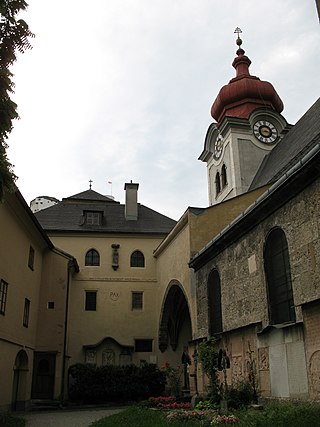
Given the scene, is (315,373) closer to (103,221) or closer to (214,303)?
(214,303)

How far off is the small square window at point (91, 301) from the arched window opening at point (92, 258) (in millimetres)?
1725

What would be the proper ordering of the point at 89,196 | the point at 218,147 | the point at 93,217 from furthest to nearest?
1. the point at 89,196
2. the point at 218,147
3. the point at 93,217

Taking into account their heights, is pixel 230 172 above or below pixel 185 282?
above

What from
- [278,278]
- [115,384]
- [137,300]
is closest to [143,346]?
[137,300]

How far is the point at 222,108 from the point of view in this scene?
31984 mm

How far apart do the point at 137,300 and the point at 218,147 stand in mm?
12084

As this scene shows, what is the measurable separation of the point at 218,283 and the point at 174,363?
11079 millimetres

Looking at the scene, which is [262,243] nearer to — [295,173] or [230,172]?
[295,173]

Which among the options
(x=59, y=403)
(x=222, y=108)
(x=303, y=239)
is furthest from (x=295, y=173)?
(x=222, y=108)

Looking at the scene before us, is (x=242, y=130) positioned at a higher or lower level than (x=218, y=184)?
higher

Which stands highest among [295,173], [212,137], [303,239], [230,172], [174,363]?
[212,137]

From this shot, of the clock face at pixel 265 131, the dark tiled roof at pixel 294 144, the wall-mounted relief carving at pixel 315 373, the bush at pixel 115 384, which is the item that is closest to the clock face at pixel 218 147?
the clock face at pixel 265 131

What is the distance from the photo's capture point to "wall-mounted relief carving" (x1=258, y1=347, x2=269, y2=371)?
11.7 meters

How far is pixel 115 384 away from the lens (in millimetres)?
21031
